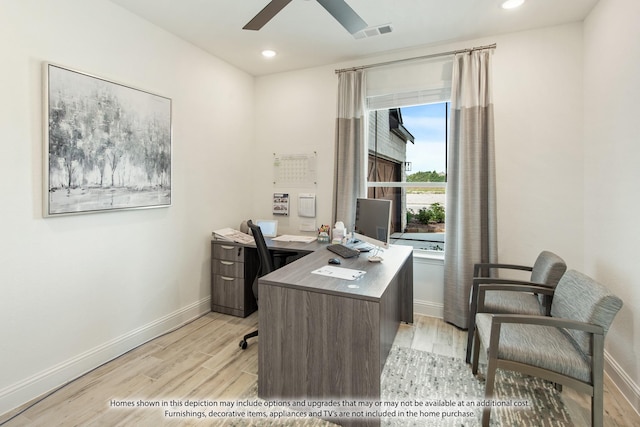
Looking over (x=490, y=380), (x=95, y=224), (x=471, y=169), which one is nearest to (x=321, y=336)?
(x=490, y=380)

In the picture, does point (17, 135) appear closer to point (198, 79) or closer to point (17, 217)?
point (17, 217)

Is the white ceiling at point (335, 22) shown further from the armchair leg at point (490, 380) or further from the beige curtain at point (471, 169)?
the armchair leg at point (490, 380)

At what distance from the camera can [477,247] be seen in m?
2.85

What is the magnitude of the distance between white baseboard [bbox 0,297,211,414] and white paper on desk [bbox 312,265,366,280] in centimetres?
171

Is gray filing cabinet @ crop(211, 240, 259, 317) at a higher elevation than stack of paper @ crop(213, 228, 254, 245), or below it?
below

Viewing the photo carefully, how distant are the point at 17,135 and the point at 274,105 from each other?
2.53 metres

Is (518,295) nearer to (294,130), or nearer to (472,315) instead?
(472,315)

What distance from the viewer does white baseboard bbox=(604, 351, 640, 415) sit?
1854 millimetres

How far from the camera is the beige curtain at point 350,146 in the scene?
3.37 metres

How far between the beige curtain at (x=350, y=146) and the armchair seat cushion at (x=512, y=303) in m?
1.51

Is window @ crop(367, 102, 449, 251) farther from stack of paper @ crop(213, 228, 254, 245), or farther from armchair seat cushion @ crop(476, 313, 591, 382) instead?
armchair seat cushion @ crop(476, 313, 591, 382)

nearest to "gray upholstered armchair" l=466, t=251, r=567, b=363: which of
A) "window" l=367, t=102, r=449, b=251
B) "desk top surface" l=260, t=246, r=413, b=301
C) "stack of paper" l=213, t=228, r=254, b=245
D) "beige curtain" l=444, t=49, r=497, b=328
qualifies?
"beige curtain" l=444, t=49, r=497, b=328

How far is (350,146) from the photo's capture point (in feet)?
11.1

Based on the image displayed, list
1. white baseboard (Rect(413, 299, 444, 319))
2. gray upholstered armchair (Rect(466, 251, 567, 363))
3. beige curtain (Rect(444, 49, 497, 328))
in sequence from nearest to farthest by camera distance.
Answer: gray upholstered armchair (Rect(466, 251, 567, 363)), beige curtain (Rect(444, 49, 497, 328)), white baseboard (Rect(413, 299, 444, 319))
